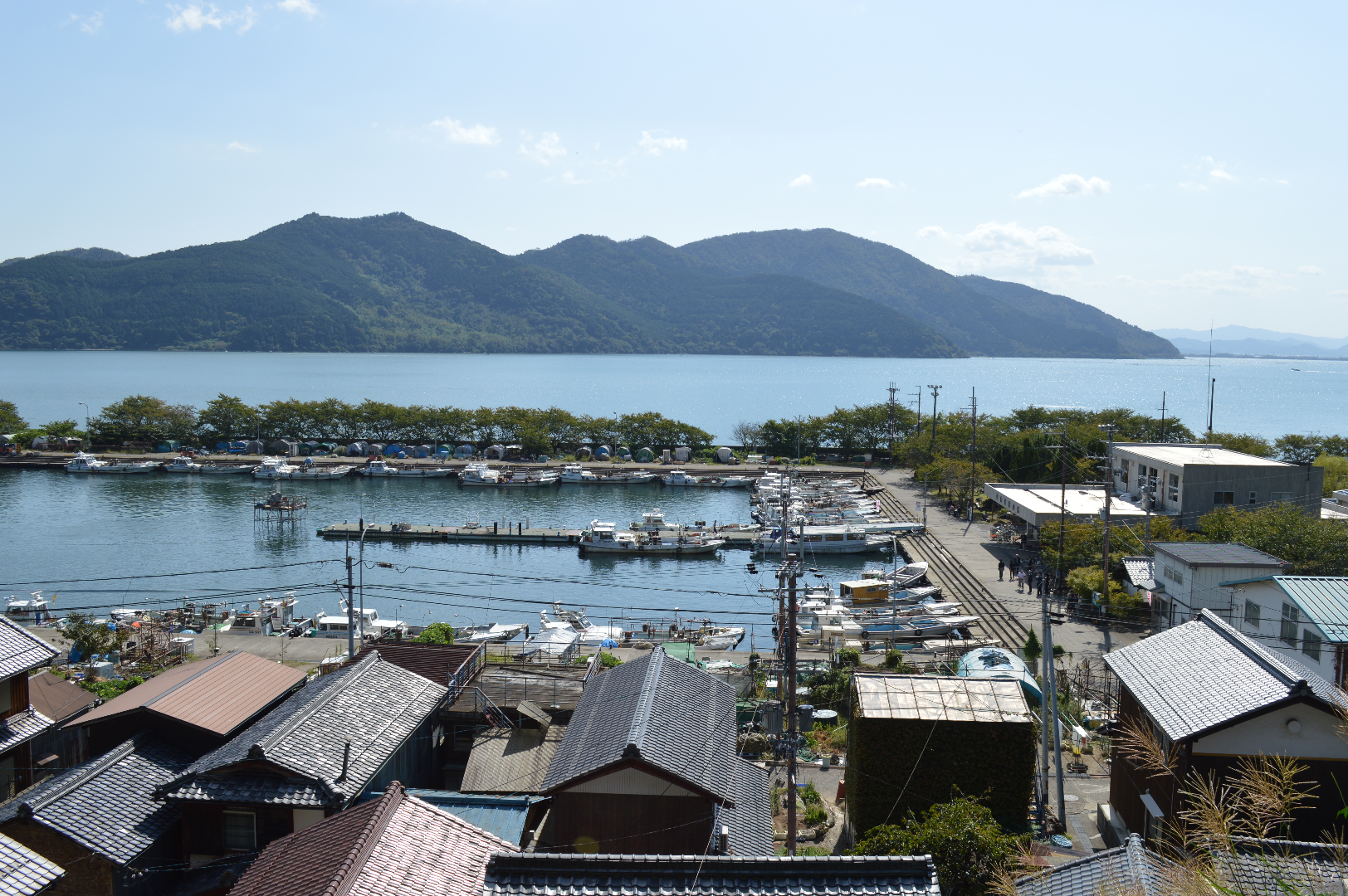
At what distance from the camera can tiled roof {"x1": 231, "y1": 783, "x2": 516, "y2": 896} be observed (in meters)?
6.68

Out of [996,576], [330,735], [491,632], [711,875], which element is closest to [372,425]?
[491,632]

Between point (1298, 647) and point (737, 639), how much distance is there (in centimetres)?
1393

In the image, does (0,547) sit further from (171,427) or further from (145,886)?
(145,886)

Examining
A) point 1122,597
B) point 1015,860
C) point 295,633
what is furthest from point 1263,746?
point 295,633

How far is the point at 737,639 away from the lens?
84.8 ft

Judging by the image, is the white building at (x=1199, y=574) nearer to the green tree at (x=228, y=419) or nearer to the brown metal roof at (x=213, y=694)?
the brown metal roof at (x=213, y=694)

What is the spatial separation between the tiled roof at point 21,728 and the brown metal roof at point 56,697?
5.69ft

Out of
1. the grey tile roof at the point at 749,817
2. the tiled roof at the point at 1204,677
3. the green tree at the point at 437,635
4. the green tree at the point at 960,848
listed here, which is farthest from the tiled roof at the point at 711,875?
the green tree at the point at 437,635

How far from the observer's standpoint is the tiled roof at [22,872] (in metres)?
7.11

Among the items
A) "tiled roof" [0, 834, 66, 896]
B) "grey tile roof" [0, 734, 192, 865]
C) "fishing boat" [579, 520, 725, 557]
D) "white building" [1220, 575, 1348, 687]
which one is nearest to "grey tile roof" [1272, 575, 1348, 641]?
"white building" [1220, 575, 1348, 687]

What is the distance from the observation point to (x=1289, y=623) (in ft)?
54.4

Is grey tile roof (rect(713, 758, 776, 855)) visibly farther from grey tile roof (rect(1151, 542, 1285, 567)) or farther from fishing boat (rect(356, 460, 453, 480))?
fishing boat (rect(356, 460, 453, 480))

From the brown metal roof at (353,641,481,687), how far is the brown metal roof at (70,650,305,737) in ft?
4.64

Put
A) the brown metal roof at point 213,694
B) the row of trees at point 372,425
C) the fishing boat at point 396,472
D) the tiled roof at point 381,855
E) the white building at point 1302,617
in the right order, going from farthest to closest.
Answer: the row of trees at point 372,425, the fishing boat at point 396,472, the white building at point 1302,617, the brown metal roof at point 213,694, the tiled roof at point 381,855
